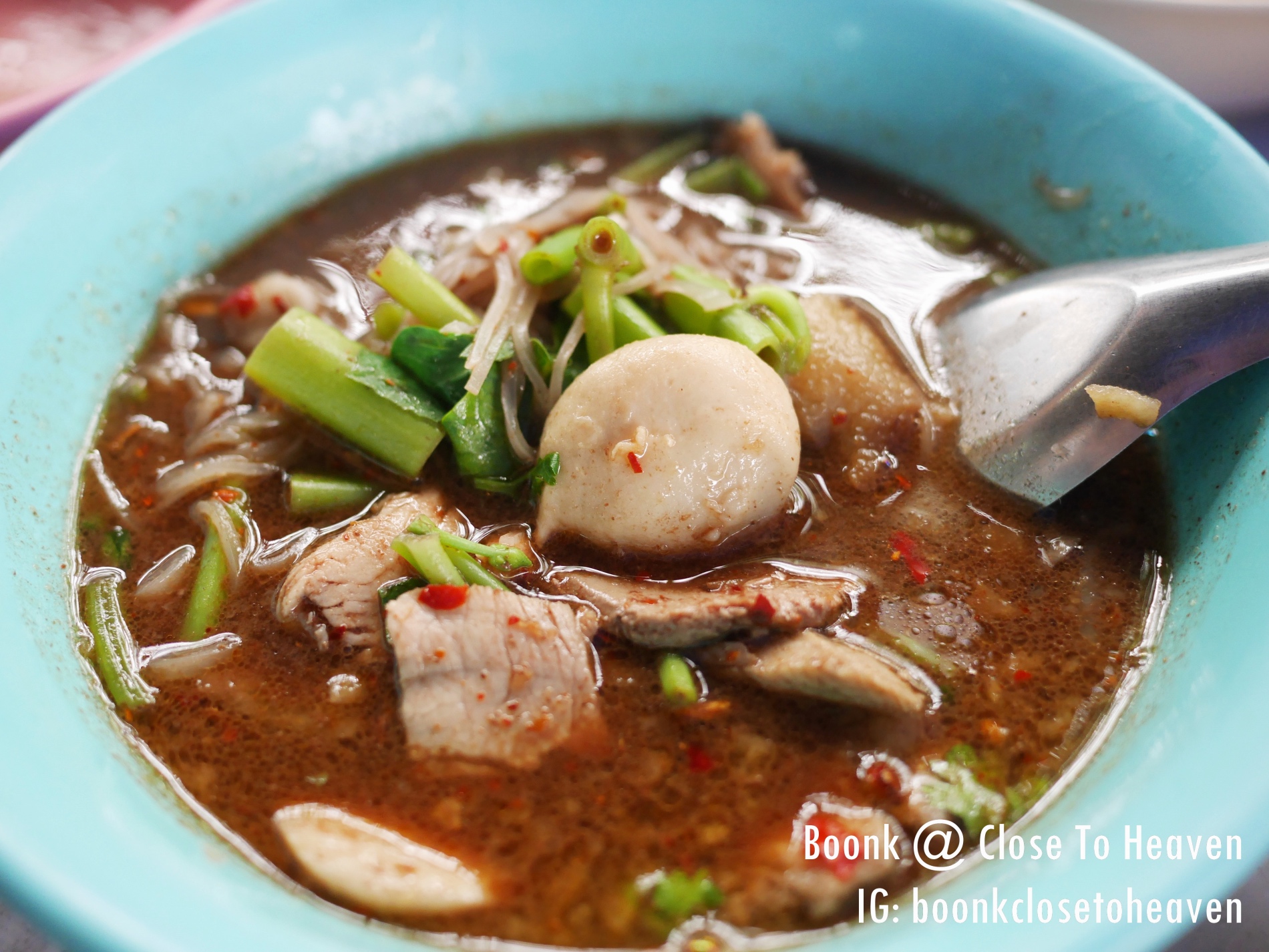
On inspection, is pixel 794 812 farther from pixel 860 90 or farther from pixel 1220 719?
pixel 860 90

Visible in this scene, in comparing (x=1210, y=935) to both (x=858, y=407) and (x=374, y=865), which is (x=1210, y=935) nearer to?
(x=858, y=407)

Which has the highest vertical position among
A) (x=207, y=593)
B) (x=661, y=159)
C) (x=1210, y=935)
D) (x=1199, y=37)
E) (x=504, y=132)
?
(x=1199, y=37)

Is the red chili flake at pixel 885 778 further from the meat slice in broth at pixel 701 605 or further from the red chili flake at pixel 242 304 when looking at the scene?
the red chili flake at pixel 242 304

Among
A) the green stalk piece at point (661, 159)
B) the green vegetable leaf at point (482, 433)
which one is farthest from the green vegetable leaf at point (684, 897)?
the green stalk piece at point (661, 159)

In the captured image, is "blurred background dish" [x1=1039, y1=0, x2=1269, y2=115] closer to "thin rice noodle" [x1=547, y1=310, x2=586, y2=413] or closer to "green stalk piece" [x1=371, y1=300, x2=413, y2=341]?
"thin rice noodle" [x1=547, y1=310, x2=586, y2=413]

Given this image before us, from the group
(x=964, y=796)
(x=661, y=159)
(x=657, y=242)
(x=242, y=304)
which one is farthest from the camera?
(x=661, y=159)

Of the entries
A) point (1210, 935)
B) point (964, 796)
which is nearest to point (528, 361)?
point (964, 796)
